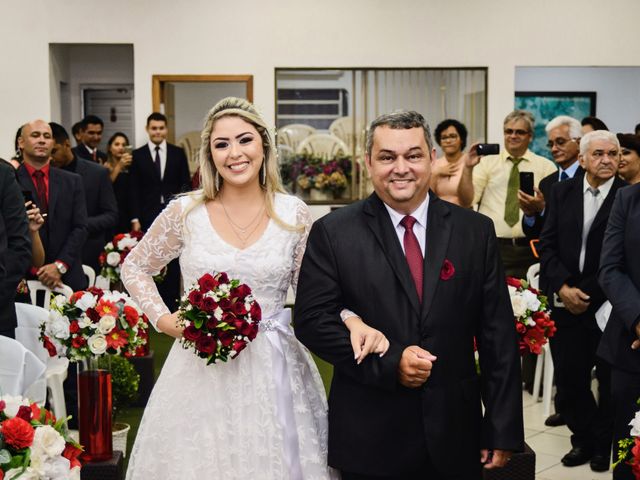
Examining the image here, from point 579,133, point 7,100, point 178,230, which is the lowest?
point 178,230

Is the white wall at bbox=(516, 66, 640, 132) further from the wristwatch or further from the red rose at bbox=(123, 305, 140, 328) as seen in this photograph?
the red rose at bbox=(123, 305, 140, 328)

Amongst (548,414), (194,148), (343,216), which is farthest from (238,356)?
(194,148)

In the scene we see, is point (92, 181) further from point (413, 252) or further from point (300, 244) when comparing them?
point (413, 252)

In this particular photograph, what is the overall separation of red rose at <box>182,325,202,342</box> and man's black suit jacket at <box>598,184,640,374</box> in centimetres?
163

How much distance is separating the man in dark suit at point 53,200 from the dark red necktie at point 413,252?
325 cm

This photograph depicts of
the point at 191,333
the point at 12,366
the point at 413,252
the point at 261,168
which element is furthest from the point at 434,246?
the point at 12,366

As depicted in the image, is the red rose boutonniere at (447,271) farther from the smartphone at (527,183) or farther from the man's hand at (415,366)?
the smartphone at (527,183)

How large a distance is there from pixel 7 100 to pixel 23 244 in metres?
6.16

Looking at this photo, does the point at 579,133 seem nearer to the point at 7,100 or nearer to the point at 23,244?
the point at 23,244

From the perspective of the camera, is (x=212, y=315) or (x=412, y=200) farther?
(x=212, y=315)

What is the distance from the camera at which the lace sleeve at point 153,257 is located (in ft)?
9.87

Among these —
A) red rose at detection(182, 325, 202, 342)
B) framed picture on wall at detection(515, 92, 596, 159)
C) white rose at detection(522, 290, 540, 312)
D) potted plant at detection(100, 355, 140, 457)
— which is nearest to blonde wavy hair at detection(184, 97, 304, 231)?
red rose at detection(182, 325, 202, 342)

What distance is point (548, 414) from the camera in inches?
217

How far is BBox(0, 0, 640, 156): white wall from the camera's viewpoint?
9.28 m
